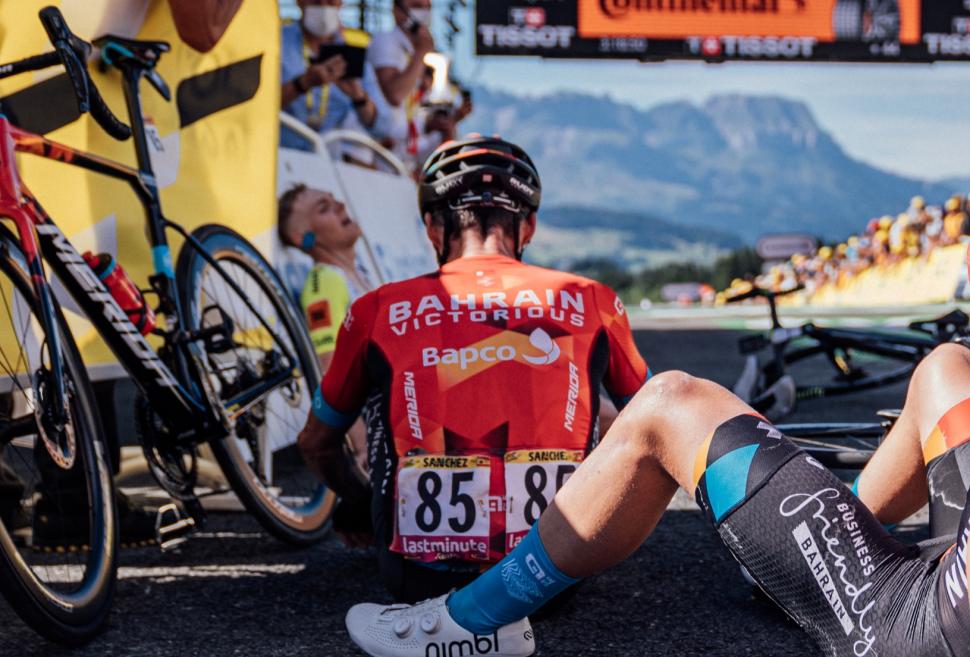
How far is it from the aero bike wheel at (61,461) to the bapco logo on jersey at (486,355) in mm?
887

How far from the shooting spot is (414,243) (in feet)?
28.3

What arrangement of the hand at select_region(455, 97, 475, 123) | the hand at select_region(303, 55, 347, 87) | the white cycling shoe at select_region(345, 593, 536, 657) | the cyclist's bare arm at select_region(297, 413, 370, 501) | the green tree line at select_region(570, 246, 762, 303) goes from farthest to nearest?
the green tree line at select_region(570, 246, 762, 303)
the hand at select_region(455, 97, 475, 123)
the hand at select_region(303, 55, 347, 87)
the cyclist's bare arm at select_region(297, 413, 370, 501)
the white cycling shoe at select_region(345, 593, 536, 657)

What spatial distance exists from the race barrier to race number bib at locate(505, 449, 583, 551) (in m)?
17.9

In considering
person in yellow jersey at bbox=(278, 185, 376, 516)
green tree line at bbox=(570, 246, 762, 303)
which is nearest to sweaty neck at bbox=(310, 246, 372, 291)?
person in yellow jersey at bbox=(278, 185, 376, 516)

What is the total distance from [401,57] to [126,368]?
655 centimetres

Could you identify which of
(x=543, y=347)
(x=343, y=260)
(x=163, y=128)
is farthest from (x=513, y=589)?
(x=343, y=260)

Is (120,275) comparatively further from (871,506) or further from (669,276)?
(669,276)

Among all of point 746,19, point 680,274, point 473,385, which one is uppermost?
point 746,19

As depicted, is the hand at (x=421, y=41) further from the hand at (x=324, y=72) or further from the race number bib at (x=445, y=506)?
the race number bib at (x=445, y=506)

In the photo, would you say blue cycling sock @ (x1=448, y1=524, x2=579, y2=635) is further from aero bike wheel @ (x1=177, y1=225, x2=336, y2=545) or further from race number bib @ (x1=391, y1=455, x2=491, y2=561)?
aero bike wheel @ (x1=177, y1=225, x2=336, y2=545)

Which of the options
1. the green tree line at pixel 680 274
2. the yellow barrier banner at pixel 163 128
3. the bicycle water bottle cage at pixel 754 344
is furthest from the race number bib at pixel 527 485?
the green tree line at pixel 680 274

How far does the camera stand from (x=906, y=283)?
24594 mm

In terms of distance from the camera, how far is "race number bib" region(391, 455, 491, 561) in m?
2.49

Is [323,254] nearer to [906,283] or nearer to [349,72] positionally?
[349,72]
